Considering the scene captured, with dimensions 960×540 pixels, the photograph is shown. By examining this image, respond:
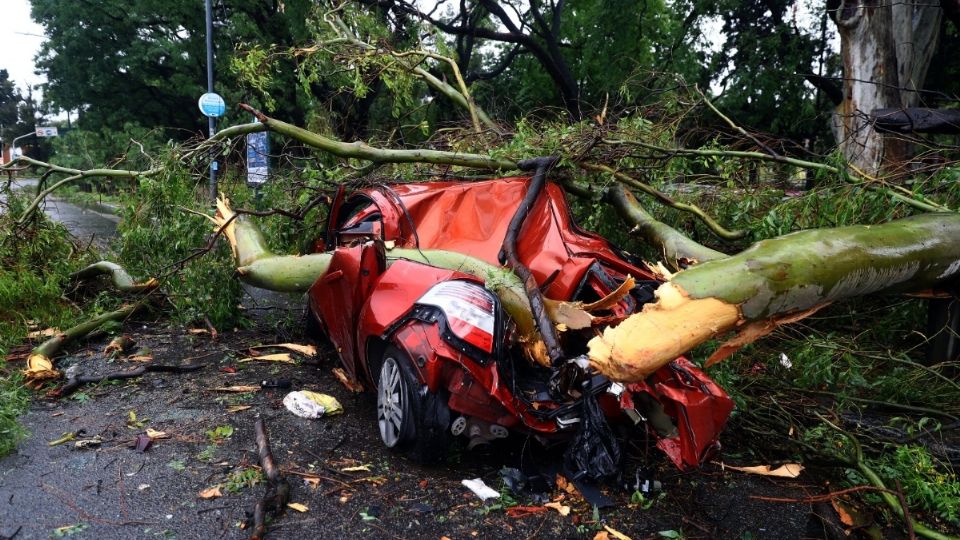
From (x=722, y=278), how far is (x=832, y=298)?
69cm

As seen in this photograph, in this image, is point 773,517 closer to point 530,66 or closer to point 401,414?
point 401,414

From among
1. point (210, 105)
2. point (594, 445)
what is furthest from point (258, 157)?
point (210, 105)

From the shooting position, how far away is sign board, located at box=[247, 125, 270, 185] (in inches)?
219

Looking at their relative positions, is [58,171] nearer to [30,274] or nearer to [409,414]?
[30,274]

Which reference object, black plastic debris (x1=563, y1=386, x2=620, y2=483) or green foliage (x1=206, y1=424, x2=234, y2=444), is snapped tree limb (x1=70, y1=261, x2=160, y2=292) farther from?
black plastic debris (x1=563, y1=386, x2=620, y2=483)

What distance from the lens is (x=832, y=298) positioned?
8.70 feet

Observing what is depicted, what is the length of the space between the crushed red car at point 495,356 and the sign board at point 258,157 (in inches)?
89.1

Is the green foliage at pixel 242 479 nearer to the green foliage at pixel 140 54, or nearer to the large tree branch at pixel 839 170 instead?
the large tree branch at pixel 839 170

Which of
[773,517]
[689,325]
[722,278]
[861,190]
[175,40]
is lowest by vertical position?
[773,517]

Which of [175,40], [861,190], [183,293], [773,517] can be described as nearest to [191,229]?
[183,293]

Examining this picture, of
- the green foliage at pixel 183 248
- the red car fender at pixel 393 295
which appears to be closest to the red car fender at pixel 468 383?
the red car fender at pixel 393 295

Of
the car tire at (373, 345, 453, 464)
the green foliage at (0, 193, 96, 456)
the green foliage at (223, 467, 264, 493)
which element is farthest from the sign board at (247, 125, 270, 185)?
the green foliage at (223, 467, 264, 493)

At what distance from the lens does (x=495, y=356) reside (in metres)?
2.72

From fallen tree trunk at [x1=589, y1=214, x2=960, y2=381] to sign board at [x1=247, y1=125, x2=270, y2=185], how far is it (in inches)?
171
